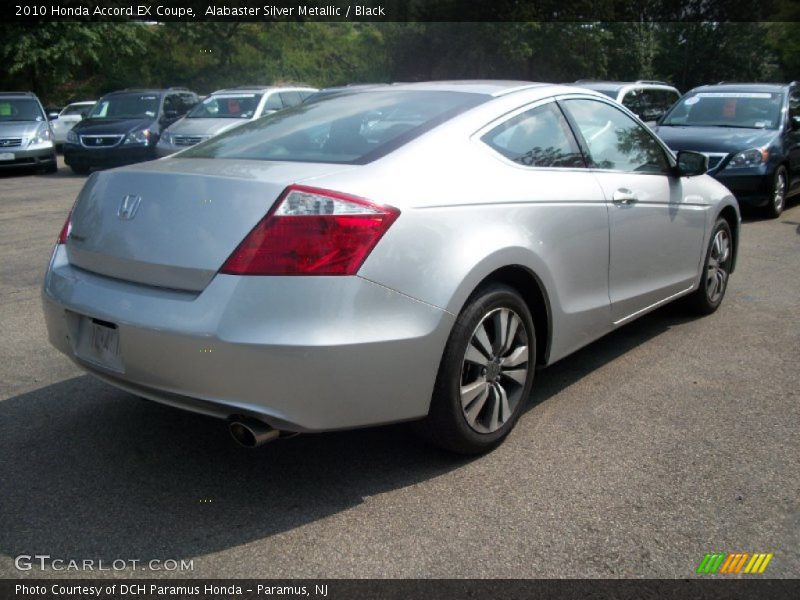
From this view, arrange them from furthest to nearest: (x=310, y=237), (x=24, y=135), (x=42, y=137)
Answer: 1. (x=42, y=137)
2. (x=24, y=135)
3. (x=310, y=237)

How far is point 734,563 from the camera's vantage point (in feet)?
9.21

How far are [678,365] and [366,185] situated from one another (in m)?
2.55

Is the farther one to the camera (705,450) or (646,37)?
(646,37)

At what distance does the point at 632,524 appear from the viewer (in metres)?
3.03

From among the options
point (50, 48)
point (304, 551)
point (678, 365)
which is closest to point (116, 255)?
point (304, 551)

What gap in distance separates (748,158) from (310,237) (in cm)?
858

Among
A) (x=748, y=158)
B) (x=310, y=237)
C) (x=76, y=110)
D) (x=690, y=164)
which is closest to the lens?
(x=310, y=237)

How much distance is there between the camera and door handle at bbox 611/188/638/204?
4.32 meters

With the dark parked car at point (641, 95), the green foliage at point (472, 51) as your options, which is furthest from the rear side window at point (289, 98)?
the green foliage at point (472, 51)

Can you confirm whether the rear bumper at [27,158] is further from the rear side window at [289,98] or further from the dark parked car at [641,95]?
the dark parked car at [641,95]

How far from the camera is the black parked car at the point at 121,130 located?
16.6 meters

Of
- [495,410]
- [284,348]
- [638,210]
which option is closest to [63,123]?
[638,210]

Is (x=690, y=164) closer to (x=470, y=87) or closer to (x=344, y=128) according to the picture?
(x=470, y=87)

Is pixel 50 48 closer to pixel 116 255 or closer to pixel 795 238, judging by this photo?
pixel 795 238
